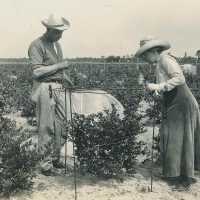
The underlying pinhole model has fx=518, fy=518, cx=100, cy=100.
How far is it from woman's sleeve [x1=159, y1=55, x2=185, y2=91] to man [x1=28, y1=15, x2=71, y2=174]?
1.30 meters

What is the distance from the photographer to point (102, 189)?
5965 mm

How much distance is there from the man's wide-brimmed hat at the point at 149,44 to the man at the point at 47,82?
0.98 metres

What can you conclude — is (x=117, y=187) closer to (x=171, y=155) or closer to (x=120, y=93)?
(x=171, y=155)

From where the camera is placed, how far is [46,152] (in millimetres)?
5992

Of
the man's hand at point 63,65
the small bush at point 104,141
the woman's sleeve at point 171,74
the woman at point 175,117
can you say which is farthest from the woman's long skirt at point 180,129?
the man's hand at point 63,65

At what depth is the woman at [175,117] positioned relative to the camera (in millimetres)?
6047

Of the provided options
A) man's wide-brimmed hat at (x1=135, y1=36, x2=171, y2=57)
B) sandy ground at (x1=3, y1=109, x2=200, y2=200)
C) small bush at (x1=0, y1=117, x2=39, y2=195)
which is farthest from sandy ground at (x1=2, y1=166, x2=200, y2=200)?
man's wide-brimmed hat at (x1=135, y1=36, x2=171, y2=57)

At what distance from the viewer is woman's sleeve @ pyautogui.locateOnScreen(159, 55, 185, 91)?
5867mm

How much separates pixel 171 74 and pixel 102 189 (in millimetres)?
1542

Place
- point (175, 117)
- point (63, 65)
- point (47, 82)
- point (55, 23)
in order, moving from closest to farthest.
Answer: point (175, 117), point (55, 23), point (63, 65), point (47, 82)

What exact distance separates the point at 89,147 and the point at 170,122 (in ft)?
3.41

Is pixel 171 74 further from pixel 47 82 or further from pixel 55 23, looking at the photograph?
pixel 47 82

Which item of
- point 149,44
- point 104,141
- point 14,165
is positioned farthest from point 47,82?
point 149,44

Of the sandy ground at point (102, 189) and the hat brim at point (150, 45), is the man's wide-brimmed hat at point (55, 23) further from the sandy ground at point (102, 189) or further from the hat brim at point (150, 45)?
the sandy ground at point (102, 189)
